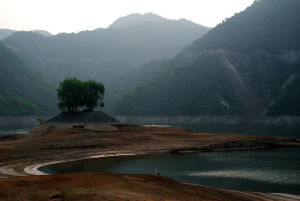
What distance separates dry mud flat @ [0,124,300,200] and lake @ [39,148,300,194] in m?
4.54

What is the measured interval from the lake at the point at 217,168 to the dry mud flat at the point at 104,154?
14.9 ft

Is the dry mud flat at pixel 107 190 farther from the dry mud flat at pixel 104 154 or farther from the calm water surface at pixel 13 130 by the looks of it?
the calm water surface at pixel 13 130

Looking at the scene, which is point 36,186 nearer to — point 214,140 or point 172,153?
point 172,153

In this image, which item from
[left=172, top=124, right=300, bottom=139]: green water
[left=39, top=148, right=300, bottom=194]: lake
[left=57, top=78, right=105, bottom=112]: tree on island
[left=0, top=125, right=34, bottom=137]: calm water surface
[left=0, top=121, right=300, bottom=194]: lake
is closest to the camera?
[left=39, top=148, right=300, bottom=194]: lake

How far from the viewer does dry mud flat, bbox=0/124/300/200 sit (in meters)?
22.3

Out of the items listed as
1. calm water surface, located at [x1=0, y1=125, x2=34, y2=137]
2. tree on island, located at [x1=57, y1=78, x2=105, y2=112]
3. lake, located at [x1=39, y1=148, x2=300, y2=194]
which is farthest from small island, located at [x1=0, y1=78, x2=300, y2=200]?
calm water surface, located at [x1=0, y1=125, x2=34, y2=137]

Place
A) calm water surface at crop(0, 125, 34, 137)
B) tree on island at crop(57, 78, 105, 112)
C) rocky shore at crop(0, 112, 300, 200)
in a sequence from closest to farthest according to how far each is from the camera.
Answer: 1. rocky shore at crop(0, 112, 300, 200)
2. tree on island at crop(57, 78, 105, 112)
3. calm water surface at crop(0, 125, 34, 137)

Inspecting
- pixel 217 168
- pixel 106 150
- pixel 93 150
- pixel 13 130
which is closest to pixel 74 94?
pixel 93 150

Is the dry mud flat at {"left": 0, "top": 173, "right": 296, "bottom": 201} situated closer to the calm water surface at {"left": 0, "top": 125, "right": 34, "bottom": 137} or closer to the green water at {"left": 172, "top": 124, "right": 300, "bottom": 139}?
the green water at {"left": 172, "top": 124, "right": 300, "bottom": 139}

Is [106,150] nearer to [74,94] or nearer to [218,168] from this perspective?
[218,168]

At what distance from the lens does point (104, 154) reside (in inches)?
2247

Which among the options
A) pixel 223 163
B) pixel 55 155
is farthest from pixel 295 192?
pixel 55 155

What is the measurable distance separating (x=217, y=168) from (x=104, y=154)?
71.5 ft

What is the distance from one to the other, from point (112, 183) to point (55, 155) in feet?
103
